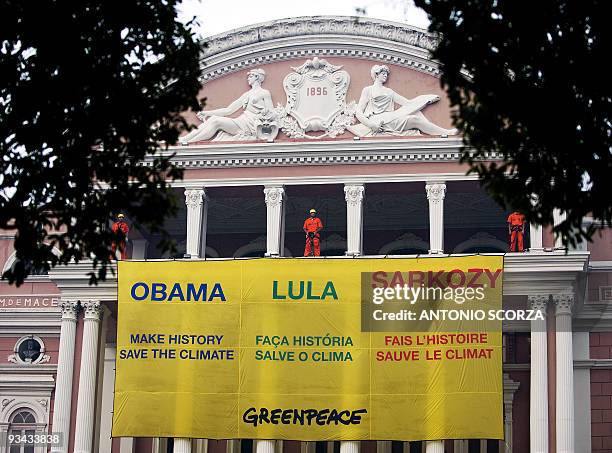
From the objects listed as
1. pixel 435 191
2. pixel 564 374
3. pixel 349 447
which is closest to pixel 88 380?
pixel 349 447

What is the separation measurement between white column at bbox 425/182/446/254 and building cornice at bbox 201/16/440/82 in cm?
329

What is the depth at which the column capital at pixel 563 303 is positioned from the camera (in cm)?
3468

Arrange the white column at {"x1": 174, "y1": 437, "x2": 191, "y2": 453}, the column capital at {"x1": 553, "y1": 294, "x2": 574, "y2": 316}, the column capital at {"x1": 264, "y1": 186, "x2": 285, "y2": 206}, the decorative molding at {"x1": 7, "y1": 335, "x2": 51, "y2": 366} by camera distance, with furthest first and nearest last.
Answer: the decorative molding at {"x1": 7, "y1": 335, "x2": 51, "y2": 366} → the column capital at {"x1": 264, "y1": 186, "x2": 285, "y2": 206} → the column capital at {"x1": 553, "y1": 294, "x2": 574, "y2": 316} → the white column at {"x1": 174, "y1": 437, "x2": 191, "y2": 453}

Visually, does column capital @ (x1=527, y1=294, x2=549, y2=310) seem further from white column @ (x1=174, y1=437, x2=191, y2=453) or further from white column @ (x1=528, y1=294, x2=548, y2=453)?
white column @ (x1=174, y1=437, x2=191, y2=453)

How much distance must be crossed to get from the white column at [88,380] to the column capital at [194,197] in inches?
150

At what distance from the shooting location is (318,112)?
37.2 m

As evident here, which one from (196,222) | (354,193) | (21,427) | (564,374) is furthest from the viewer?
(21,427)

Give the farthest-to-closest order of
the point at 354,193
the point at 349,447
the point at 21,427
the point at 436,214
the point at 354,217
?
the point at 21,427 → the point at 354,193 → the point at 354,217 → the point at 436,214 → the point at 349,447

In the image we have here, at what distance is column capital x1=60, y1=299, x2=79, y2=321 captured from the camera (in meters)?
37.0

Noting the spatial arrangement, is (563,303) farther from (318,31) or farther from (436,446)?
(318,31)

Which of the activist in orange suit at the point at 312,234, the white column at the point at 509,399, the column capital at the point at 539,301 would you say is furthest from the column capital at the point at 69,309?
the column capital at the point at 539,301

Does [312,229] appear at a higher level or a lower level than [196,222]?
lower

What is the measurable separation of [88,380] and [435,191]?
10.8 metres

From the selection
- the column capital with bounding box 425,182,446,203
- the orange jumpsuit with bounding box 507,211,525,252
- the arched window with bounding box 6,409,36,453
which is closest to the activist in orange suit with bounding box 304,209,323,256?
the column capital with bounding box 425,182,446,203
